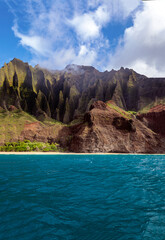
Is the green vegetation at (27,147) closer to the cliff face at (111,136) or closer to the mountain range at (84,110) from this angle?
the mountain range at (84,110)

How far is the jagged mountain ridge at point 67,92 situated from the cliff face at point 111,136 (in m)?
56.3

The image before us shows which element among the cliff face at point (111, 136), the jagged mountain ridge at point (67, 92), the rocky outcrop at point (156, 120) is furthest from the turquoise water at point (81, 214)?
the jagged mountain ridge at point (67, 92)

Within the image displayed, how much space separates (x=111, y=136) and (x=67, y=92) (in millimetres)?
117568

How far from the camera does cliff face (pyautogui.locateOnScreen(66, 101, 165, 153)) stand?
70.7 m

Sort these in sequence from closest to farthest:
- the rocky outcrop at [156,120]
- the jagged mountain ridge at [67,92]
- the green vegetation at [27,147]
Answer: the green vegetation at [27,147], the rocky outcrop at [156,120], the jagged mountain ridge at [67,92]

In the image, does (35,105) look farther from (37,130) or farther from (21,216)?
(21,216)

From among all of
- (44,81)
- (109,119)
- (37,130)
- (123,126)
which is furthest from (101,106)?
(44,81)

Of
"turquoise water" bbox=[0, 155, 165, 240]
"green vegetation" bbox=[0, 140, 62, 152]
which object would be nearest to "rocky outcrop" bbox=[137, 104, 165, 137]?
"green vegetation" bbox=[0, 140, 62, 152]

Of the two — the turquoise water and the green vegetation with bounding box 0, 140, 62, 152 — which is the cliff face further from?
the turquoise water

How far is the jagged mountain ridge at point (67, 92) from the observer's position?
139625mm

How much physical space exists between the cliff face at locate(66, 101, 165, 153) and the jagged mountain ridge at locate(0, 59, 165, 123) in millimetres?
56348

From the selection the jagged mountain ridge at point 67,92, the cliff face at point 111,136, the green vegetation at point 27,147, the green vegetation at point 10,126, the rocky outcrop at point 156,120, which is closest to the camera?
the green vegetation at point 27,147

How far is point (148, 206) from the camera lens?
7.94 m

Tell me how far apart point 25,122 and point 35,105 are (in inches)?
2140
